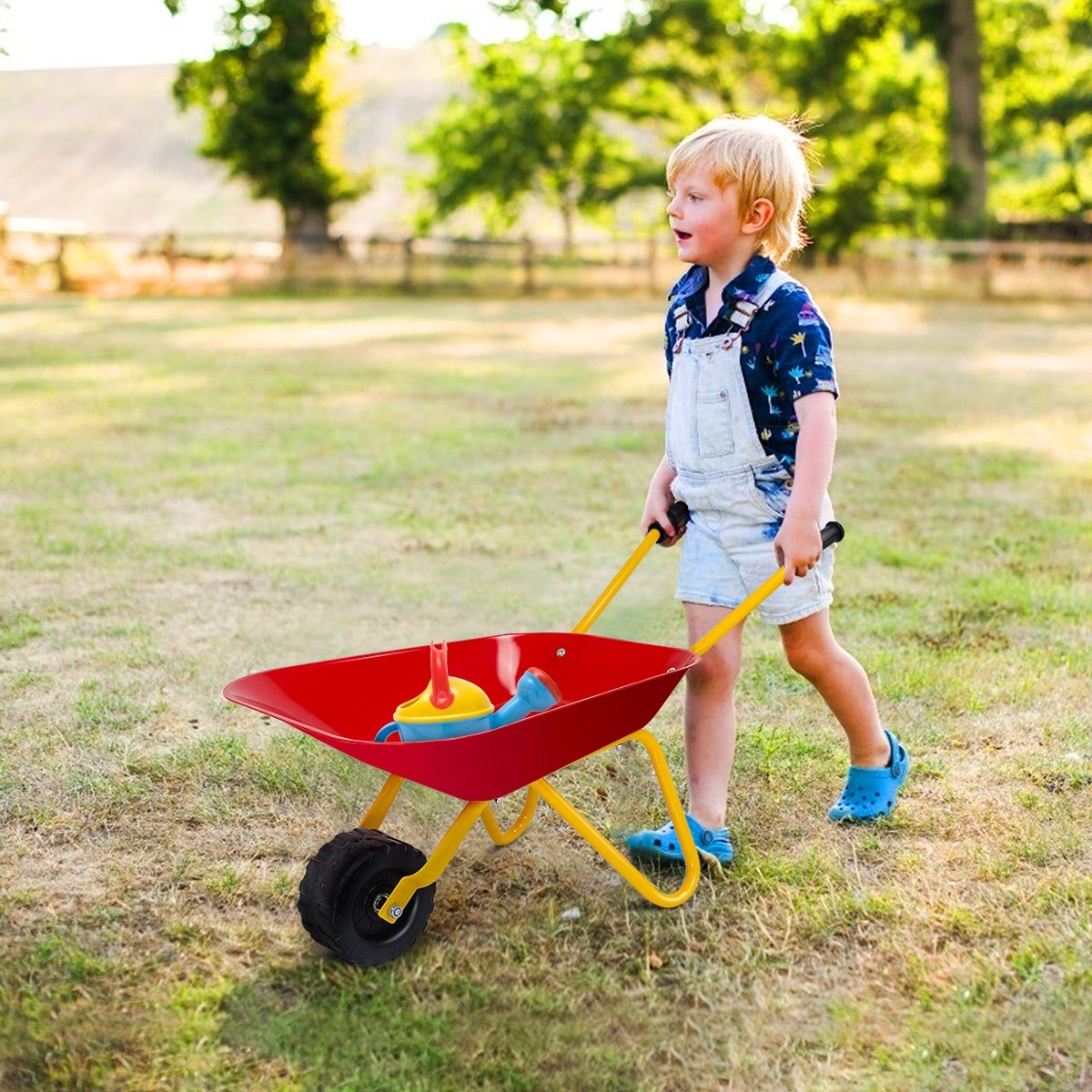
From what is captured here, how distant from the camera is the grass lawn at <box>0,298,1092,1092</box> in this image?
2207 mm

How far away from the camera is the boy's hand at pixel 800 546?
2.63 meters

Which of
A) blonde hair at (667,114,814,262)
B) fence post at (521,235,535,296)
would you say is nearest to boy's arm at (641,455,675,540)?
blonde hair at (667,114,814,262)

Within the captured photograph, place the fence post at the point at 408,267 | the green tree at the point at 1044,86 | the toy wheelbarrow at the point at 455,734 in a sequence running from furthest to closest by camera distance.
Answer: the green tree at the point at 1044,86 → the fence post at the point at 408,267 → the toy wheelbarrow at the point at 455,734

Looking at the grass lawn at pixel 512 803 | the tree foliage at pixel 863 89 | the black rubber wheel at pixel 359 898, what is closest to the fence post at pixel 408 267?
the tree foliage at pixel 863 89

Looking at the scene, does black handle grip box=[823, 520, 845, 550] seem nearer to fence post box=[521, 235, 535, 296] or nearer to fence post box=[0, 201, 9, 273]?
fence post box=[521, 235, 535, 296]

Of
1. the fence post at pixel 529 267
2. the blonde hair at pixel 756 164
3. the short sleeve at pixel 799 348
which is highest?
the fence post at pixel 529 267

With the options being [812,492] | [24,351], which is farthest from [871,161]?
[812,492]

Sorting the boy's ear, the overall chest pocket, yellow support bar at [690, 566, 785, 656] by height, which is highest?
the boy's ear

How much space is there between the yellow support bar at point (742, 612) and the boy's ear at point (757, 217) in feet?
2.20

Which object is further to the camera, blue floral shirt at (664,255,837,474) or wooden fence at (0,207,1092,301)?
wooden fence at (0,207,1092,301)

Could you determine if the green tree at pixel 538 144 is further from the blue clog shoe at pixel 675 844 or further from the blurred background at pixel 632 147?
the blue clog shoe at pixel 675 844

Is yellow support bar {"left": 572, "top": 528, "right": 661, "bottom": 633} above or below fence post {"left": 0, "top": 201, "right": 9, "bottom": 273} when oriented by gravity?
below

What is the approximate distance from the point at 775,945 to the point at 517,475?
14.6 feet

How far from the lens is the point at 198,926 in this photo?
256 centimetres
